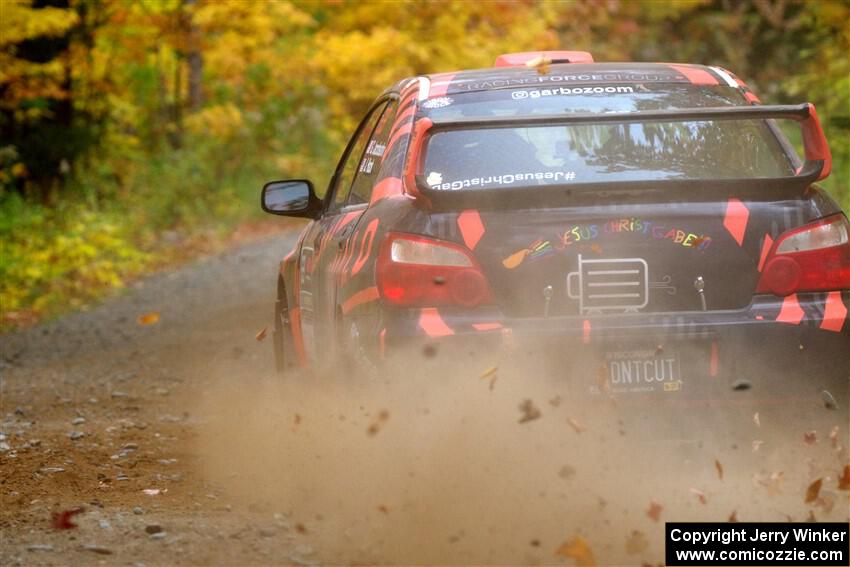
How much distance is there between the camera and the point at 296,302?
7.36 m

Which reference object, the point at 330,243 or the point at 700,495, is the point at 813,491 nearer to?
the point at 700,495

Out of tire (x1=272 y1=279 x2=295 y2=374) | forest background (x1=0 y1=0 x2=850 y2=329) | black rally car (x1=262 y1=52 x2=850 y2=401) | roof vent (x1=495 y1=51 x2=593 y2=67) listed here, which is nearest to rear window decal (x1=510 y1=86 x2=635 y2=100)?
black rally car (x1=262 y1=52 x2=850 y2=401)

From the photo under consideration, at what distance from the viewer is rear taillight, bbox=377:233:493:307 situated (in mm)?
4926

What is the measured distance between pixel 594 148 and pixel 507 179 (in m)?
0.40

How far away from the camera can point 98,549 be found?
482cm

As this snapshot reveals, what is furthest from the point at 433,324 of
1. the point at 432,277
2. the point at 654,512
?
the point at 654,512

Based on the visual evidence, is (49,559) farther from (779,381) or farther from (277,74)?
(277,74)

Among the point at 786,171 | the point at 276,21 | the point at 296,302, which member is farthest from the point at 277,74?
the point at 786,171

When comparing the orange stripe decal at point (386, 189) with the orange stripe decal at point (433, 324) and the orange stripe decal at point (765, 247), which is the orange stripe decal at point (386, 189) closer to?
the orange stripe decal at point (433, 324)

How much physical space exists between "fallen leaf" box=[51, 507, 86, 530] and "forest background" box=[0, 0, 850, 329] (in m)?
9.17

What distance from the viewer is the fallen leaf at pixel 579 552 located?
174 inches

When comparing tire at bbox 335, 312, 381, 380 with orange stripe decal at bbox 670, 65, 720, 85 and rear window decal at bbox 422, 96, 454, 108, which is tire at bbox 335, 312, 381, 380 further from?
orange stripe decal at bbox 670, 65, 720, 85

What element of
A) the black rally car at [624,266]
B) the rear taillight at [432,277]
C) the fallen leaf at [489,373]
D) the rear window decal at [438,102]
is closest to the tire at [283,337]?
the rear window decal at [438,102]

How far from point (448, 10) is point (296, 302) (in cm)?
1405
